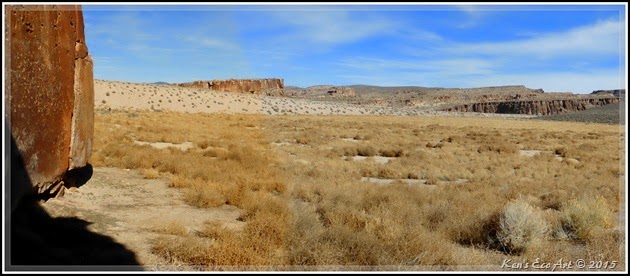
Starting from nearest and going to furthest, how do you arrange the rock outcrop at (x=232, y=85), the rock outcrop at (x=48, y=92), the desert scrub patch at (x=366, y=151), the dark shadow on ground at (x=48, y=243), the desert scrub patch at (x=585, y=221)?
the dark shadow on ground at (x=48, y=243)
the rock outcrop at (x=48, y=92)
the desert scrub patch at (x=585, y=221)
the desert scrub patch at (x=366, y=151)
the rock outcrop at (x=232, y=85)

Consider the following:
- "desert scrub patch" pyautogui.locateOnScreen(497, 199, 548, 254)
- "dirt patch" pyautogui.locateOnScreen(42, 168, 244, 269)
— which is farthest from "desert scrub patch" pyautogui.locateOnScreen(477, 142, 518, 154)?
"dirt patch" pyautogui.locateOnScreen(42, 168, 244, 269)

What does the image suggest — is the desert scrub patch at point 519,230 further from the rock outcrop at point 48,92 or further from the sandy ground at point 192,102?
the sandy ground at point 192,102

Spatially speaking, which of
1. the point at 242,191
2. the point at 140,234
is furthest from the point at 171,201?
the point at 140,234

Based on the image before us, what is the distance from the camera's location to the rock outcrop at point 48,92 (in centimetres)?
506

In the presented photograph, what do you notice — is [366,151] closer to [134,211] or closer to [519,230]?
[134,211]

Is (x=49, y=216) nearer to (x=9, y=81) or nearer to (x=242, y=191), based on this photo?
(x=9, y=81)

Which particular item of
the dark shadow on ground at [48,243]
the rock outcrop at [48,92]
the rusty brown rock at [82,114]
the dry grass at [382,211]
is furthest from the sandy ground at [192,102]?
the dark shadow on ground at [48,243]

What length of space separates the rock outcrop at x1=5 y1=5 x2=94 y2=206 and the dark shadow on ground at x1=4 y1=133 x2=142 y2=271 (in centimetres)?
9

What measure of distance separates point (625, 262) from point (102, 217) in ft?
21.0

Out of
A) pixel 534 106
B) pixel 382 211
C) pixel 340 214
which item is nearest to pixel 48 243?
pixel 340 214

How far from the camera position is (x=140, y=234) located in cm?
577

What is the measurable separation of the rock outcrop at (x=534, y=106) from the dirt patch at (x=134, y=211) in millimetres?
127177

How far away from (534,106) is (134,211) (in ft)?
459

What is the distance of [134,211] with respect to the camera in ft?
23.1
